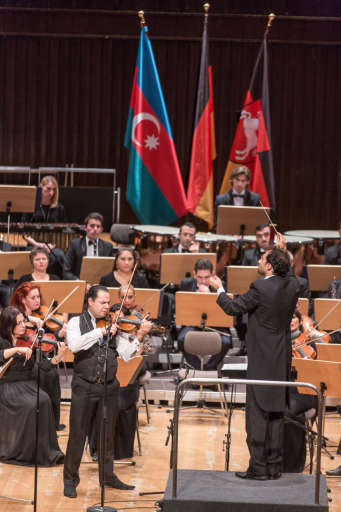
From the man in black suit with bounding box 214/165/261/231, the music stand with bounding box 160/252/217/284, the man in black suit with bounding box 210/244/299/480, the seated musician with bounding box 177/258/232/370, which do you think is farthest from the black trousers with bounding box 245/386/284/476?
the man in black suit with bounding box 214/165/261/231

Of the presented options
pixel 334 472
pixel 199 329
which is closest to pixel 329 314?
pixel 199 329

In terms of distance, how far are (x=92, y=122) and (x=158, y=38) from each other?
165cm

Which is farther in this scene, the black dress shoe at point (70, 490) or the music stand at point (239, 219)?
the music stand at point (239, 219)

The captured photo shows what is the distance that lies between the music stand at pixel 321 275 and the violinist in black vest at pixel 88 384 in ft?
9.25

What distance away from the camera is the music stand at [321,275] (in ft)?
23.6

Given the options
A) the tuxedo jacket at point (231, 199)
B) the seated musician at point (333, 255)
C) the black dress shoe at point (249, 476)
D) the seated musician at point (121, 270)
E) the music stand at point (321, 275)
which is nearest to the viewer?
the black dress shoe at point (249, 476)

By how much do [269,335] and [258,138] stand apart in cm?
512

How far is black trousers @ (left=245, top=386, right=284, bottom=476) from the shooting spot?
175 inches

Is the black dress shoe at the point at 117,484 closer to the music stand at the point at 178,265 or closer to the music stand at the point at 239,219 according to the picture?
the music stand at the point at 178,265

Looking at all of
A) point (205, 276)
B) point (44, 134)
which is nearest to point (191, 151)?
point (205, 276)

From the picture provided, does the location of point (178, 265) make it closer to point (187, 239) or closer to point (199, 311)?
point (187, 239)

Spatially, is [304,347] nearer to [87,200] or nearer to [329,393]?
[329,393]

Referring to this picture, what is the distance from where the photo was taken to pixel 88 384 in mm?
4891

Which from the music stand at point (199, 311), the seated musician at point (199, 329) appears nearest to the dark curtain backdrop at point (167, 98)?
the seated musician at point (199, 329)
